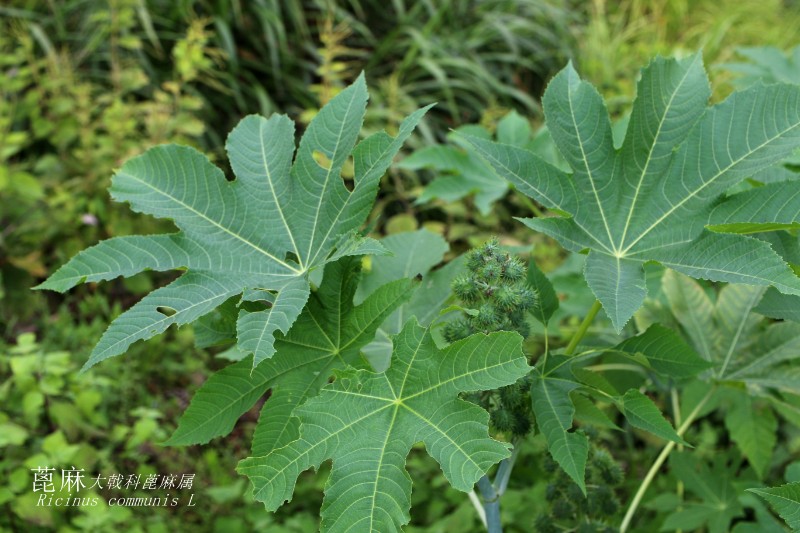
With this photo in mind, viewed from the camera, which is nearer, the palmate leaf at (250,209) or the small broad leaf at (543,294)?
the palmate leaf at (250,209)

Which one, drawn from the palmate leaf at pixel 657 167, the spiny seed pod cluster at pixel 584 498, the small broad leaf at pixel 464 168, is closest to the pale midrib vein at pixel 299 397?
the palmate leaf at pixel 657 167

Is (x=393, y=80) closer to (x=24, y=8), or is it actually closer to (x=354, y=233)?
(x=24, y=8)

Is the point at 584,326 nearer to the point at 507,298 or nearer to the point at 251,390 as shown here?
the point at 507,298

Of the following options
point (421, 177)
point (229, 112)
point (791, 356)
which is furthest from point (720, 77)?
point (791, 356)

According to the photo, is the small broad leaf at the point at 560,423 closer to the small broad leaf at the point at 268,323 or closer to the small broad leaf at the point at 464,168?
the small broad leaf at the point at 268,323

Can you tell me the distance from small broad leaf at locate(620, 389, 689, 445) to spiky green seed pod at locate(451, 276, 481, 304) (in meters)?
0.27

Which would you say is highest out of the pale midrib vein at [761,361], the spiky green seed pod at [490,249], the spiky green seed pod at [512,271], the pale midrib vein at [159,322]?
the pale midrib vein at [159,322]

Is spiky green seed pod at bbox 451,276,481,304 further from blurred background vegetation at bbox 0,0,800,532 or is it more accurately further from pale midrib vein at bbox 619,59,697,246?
pale midrib vein at bbox 619,59,697,246

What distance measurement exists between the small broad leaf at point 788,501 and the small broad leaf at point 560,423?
9.7 inches

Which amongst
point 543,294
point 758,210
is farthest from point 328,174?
point 758,210

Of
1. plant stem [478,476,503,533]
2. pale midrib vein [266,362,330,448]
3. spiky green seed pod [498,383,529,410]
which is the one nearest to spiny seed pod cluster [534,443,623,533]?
plant stem [478,476,503,533]

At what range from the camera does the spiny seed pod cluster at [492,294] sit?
1.16 meters

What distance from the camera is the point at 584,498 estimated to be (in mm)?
1452

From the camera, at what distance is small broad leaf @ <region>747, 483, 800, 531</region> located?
1036 mm
